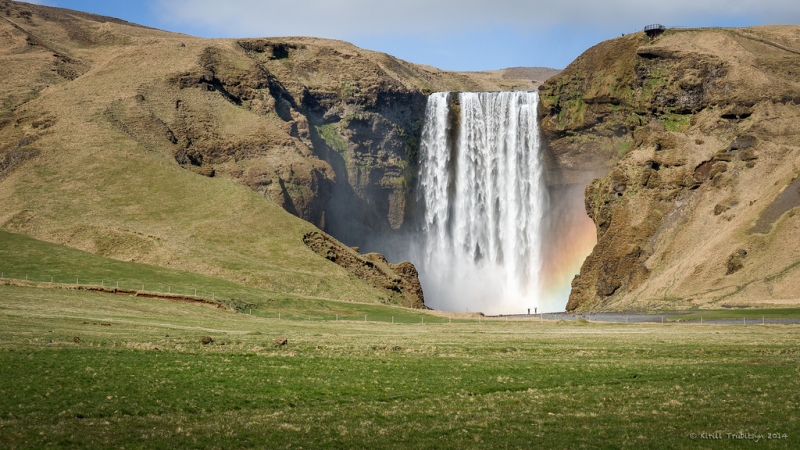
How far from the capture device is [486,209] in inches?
5635

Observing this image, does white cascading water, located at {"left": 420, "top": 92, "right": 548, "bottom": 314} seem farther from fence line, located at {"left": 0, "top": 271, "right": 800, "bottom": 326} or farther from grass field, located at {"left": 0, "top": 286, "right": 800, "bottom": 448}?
grass field, located at {"left": 0, "top": 286, "right": 800, "bottom": 448}

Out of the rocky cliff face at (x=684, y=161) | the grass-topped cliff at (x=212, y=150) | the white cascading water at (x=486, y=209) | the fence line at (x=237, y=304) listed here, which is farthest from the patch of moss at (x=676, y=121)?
the fence line at (x=237, y=304)

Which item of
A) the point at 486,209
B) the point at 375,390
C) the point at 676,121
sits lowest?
the point at 375,390

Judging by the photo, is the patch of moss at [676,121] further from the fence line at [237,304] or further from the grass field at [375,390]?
the grass field at [375,390]

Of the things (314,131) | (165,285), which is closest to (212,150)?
(314,131)

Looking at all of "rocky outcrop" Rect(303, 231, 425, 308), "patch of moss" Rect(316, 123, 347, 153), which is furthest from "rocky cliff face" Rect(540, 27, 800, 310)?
"patch of moss" Rect(316, 123, 347, 153)

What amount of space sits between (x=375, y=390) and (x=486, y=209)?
113m

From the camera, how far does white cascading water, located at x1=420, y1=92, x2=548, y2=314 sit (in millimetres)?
139375

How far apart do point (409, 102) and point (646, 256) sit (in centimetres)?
5821

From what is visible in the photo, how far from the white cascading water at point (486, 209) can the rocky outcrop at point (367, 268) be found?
2722 cm

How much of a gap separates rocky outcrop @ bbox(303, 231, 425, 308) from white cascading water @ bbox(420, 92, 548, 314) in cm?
2722

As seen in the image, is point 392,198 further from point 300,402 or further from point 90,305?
point 300,402

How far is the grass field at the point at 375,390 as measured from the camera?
77.4 ft

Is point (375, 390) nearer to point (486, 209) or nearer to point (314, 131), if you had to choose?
point (486, 209)
